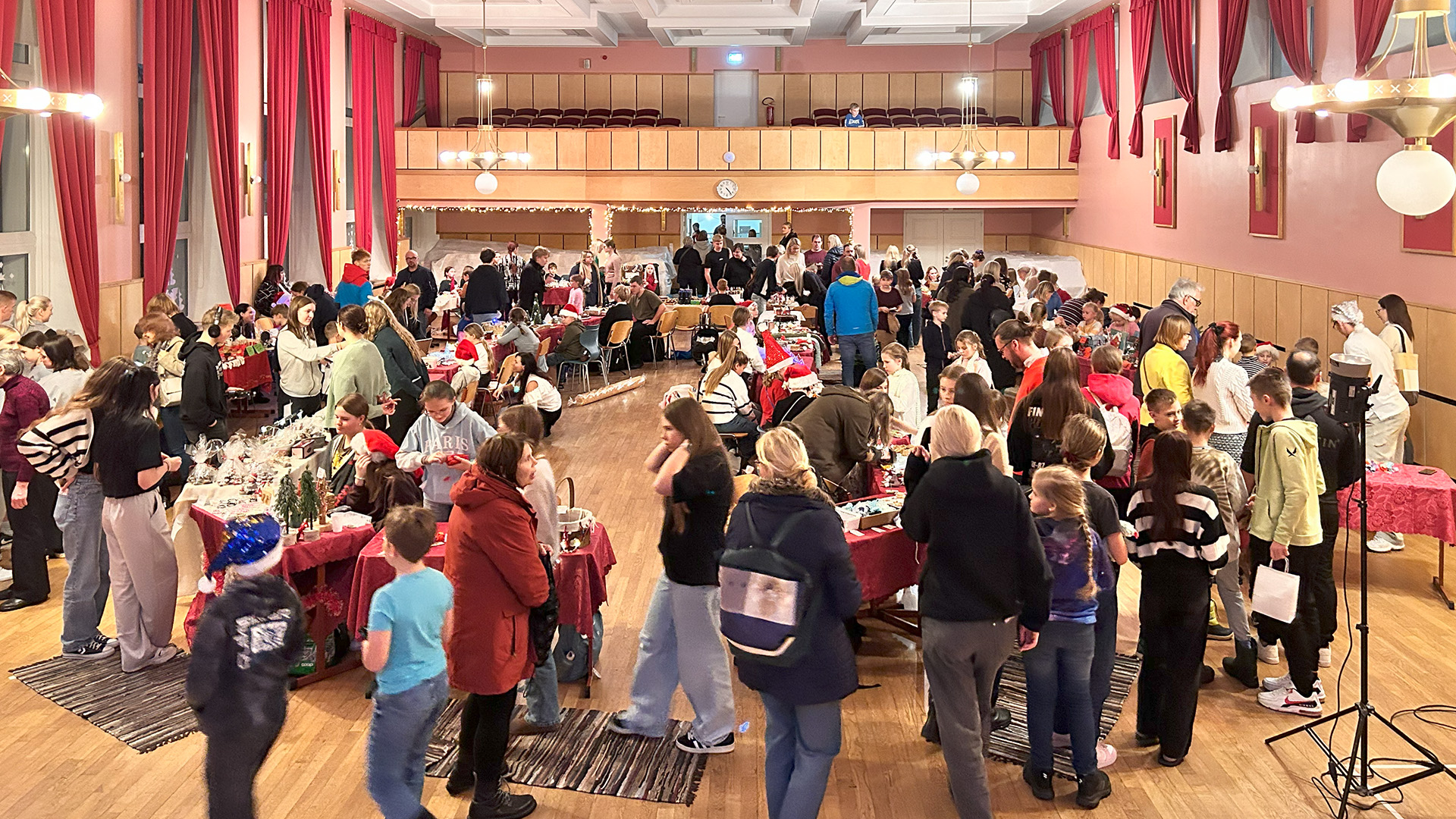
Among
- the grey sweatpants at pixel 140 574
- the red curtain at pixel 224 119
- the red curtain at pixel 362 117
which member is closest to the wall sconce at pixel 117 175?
the red curtain at pixel 224 119

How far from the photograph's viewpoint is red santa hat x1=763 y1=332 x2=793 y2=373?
982 centimetres

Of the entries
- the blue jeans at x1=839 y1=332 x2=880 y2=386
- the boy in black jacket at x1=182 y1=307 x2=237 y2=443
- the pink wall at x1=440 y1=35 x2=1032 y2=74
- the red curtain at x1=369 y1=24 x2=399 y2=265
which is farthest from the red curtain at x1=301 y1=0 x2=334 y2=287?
the boy in black jacket at x1=182 y1=307 x2=237 y2=443

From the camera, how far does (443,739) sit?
507 centimetres

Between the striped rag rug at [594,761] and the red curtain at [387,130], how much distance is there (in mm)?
15265

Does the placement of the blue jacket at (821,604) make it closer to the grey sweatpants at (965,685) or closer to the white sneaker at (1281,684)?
the grey sweatpants at (965,685)

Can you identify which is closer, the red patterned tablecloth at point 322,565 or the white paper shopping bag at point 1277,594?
the white paper shopping bag at point 1277,594

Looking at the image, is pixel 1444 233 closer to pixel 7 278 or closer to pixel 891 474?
pixel 891 474

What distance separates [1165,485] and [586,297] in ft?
38.3

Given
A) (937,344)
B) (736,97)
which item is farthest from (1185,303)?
(736,97)

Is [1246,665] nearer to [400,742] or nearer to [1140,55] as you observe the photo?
[400,742]

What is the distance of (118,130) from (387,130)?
8.81 meters

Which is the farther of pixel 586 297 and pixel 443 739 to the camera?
pixel 586 297

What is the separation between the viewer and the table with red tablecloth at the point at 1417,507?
6.70 meters

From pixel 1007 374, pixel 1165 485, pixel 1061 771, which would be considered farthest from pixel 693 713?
pixel 1007 374
